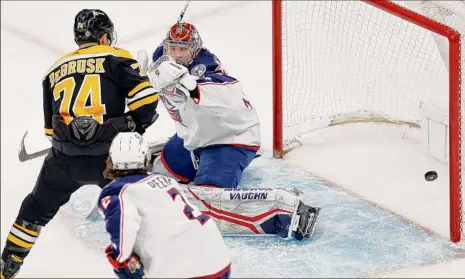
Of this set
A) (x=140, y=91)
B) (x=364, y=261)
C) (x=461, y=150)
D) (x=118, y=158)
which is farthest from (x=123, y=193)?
(x=461, y=150)

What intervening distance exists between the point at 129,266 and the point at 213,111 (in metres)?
1.46

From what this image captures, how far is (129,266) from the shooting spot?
3.58m

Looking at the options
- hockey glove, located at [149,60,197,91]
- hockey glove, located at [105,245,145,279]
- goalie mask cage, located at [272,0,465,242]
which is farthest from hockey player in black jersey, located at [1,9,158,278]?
goalie mask cage, located at [272,0,465,242]

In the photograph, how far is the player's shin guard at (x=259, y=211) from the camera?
4617 millimetres

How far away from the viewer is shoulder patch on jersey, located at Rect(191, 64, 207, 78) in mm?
4875

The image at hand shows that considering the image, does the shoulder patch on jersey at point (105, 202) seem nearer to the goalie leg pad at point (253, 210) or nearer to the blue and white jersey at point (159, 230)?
the blue and white jersey at point (159, 230)

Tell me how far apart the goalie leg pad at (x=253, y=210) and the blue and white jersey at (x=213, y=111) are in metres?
0.39

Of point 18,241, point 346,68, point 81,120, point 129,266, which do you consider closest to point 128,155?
point 129,266

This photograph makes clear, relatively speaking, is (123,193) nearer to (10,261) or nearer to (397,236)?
(10,261)

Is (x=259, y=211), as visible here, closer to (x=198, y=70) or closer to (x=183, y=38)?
(x=198, y=70)

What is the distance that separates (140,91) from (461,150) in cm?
120

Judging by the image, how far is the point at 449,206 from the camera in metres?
4.78

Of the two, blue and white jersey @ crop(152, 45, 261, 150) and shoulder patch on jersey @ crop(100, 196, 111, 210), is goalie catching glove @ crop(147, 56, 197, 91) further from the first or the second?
shoulder patch on jersey @ crop(100, 196, 111, 210)

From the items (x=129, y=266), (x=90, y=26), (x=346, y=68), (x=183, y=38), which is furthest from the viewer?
(x=346, y=68)
